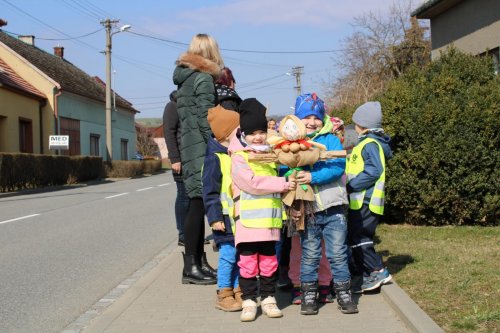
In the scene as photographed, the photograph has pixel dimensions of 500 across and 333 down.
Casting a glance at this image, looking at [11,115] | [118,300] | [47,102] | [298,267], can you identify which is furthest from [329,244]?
[47,102]

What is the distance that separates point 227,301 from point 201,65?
219 cm

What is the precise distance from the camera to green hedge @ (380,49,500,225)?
8578mm

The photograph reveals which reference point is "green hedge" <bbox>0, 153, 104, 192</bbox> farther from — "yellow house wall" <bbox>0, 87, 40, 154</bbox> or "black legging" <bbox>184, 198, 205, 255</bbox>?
"black legging" <bbox>184, 198, 205, 255</bbox>

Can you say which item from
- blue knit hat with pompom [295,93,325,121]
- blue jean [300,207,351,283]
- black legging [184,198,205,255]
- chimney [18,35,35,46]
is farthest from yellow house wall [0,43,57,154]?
blue jean [300,207,351,283]

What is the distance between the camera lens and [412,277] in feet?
19.5

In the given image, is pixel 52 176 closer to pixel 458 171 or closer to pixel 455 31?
pixel 455 31

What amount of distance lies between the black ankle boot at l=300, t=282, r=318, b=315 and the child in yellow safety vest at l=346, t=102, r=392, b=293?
0.74 m

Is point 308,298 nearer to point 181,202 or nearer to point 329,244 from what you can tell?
point 329,244

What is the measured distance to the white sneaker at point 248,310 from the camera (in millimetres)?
4738

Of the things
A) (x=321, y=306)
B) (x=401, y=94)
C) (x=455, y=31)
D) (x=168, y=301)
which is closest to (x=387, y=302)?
(x=321, y=306)

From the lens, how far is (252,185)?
4.68 meters

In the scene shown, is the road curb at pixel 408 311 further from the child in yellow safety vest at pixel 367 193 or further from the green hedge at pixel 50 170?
the green hedge at pixel 50 170

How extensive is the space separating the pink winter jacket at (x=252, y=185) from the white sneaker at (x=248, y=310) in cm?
47

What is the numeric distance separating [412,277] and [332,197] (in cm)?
161
